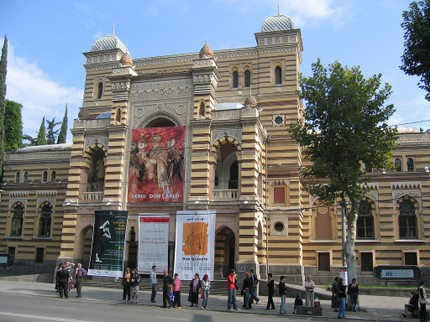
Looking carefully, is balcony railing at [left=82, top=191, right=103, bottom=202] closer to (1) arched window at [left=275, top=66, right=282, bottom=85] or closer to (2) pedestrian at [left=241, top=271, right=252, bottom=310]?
(2) pedestrian at [left=241, top=271, right=252, bottom=310]

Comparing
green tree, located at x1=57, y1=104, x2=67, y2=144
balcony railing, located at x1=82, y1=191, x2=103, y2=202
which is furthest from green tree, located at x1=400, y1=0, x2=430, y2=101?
green tree, located at x1=57, y1=104, x2=67, y2=144

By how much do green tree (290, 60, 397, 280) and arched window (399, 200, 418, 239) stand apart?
12.9 m

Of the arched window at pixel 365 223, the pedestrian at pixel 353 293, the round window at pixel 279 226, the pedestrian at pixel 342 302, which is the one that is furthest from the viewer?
the arched window at pixel 365 223

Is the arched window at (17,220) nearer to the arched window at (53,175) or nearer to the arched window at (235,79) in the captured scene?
the arched window at (53,175)

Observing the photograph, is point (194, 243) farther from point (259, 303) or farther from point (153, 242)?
point (259, 303)

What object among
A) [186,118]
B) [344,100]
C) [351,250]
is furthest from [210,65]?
[351,250]

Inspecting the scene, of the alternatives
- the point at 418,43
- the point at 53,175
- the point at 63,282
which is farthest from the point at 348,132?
the point at 53,175

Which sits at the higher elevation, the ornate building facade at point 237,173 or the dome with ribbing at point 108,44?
the dome with ribbing at point 108,44

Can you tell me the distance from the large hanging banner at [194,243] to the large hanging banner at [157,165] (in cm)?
206

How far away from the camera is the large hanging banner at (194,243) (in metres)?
31.8

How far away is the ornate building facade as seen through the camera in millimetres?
33812

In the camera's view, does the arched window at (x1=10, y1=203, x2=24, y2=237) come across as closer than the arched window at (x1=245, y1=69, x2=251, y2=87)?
No

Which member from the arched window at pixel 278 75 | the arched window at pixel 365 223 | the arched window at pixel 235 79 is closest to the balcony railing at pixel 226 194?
the arched window at pixel 365 223

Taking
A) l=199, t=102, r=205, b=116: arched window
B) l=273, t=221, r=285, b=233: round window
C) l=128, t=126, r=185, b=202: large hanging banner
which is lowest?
l=273, t=221, r=285, b=233: round window
